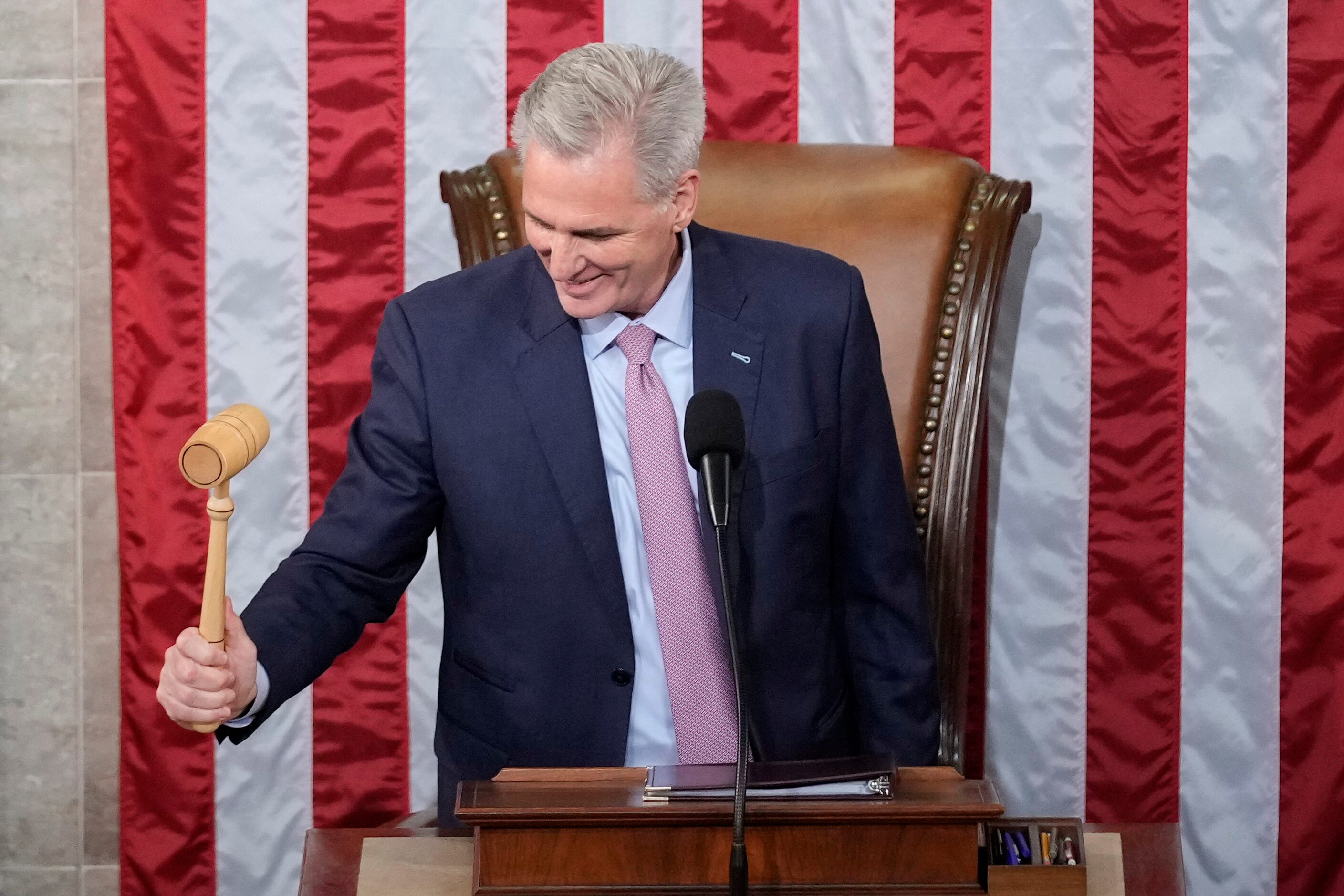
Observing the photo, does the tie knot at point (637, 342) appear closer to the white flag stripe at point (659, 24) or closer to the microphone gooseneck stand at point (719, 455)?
the microphone gooseneck stand at point (719, 455)

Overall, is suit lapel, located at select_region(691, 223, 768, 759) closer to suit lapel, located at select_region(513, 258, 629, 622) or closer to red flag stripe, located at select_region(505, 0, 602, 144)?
suit lapel, located at select_region(513, 258, 629, 622)

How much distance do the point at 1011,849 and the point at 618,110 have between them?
848 millimetres

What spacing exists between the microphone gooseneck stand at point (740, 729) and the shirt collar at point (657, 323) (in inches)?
21.7

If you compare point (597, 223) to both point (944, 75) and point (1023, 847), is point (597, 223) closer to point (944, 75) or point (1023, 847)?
point (1023, 847)

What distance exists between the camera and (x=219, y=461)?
3.77 feet

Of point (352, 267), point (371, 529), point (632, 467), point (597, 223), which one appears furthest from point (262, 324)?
point (597, 223)

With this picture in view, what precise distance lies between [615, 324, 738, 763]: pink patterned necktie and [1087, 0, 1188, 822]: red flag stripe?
3.18 ft

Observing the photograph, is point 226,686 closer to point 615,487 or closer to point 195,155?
point 615,487

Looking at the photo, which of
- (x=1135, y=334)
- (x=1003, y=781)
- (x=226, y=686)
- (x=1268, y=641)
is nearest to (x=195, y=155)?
(x=226, y=686)

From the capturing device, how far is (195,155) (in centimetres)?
239

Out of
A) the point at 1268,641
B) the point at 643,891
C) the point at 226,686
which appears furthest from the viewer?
the point at 1268,641

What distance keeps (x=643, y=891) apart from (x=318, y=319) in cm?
144

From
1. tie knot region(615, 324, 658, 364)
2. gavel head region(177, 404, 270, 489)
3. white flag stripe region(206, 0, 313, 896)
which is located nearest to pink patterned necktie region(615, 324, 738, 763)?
tie knot region(615, 324, 658, 364)

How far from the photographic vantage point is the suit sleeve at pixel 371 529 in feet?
5.45
